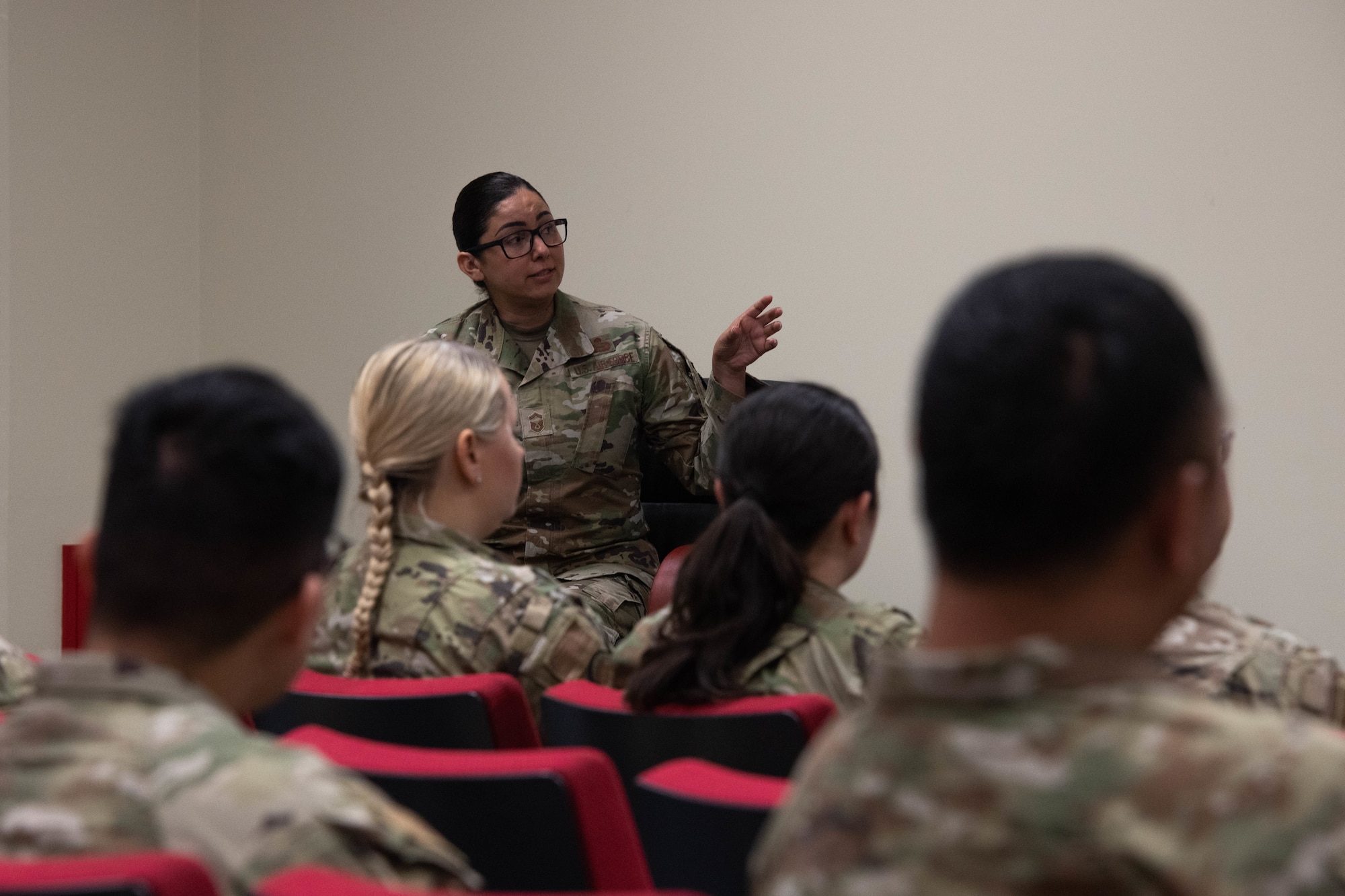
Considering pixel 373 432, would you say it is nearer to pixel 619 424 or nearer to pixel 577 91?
pixel 619 424

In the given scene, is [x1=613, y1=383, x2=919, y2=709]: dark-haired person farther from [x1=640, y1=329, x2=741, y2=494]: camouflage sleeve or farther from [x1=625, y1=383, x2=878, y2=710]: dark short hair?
[x1=640, y1=329, x2=741, y2=494]: camouflage sleeve

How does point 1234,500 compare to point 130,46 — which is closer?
point 1234,500

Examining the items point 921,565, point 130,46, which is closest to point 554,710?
point 921,565

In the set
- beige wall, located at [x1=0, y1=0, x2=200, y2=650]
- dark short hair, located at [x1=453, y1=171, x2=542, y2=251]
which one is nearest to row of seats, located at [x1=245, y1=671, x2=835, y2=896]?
dark short hair, located at [x1=453, y1=171, x2=542, y2=251]

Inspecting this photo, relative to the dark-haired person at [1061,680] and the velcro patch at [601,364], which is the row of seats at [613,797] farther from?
the velcro patch at [601,364]

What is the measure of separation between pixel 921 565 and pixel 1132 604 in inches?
136

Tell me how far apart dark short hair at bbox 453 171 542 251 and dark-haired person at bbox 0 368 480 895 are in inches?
103

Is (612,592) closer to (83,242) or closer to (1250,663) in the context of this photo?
(1250,663)

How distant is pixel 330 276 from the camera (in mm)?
5191

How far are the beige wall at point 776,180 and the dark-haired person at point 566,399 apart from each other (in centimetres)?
79

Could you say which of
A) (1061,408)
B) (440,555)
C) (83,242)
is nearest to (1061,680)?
(1061,408)

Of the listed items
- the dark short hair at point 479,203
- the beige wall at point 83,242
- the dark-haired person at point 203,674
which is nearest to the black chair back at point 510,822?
the dark-haired person at point 203,674

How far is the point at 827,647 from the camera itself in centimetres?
164

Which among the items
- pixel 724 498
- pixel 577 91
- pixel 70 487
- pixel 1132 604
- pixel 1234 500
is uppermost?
pixel 577 91
